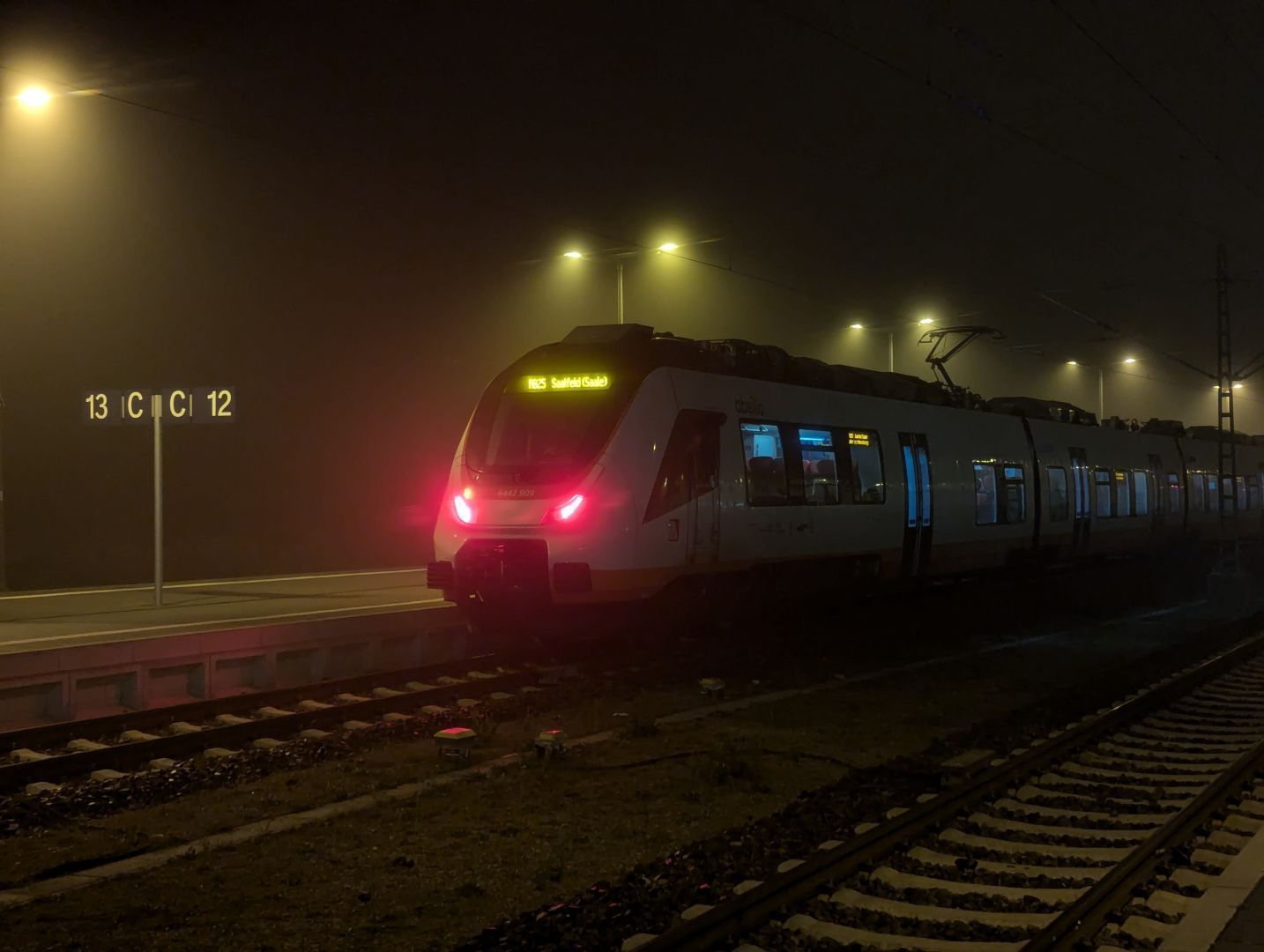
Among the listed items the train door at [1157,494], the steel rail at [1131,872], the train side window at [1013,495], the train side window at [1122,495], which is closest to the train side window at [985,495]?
the train side window at [1013,495]

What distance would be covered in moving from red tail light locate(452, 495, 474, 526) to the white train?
0.02 m

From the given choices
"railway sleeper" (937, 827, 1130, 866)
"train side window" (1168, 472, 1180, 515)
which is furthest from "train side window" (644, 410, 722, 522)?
"train side window" (1168, 472, 1180, 515)

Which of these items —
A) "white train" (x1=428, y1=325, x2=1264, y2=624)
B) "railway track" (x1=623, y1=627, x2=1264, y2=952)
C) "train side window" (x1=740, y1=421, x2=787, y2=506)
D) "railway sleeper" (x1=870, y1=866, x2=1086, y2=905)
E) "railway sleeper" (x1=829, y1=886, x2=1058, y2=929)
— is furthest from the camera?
"train side window" (x1=740, y1=421, x2=787, y2=506)

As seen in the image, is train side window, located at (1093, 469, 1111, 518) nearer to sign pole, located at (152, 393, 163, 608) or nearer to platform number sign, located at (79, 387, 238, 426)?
→ platform number sign, located at (79, 387, 238, 426)

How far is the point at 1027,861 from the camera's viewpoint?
6.41 m

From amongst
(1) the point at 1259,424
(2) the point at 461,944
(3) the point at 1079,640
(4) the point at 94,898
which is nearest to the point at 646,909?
(2) the point at 461,944

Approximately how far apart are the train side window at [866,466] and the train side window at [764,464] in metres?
1.72

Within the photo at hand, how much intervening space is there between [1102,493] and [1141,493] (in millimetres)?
2703

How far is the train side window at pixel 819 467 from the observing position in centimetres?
1412

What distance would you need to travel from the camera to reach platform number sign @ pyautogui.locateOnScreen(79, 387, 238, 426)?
15.2 meters

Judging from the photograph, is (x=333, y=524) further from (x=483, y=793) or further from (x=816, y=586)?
(x=483, y=793)

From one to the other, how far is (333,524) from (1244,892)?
57.8 feet

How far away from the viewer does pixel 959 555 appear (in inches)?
711

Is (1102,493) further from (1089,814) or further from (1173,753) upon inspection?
(1089,814)
